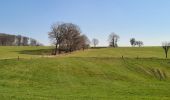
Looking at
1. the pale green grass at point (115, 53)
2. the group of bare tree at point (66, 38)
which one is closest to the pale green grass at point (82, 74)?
the pale green grass at point (115, 53)

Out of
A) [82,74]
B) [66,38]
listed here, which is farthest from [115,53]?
[82,74]

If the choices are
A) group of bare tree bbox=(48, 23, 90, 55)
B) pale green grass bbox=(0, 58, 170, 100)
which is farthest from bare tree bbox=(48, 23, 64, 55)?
pale green grass bbox=(0, 58, 170, 100)

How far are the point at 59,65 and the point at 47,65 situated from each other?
201cm

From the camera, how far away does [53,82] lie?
117 feet

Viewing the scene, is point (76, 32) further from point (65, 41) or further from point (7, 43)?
point (7, 43)

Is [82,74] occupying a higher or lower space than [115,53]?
lower

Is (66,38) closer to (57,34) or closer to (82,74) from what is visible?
(57,34)

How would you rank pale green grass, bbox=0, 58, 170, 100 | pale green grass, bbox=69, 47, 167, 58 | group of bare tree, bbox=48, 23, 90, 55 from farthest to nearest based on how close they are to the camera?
1. group of bare tree, bbox=48, 23, 90, 55
2. pale green grass, bbox=69, 47, 167, 58
3. pale green grass, bbox=0, 58, 170, 100

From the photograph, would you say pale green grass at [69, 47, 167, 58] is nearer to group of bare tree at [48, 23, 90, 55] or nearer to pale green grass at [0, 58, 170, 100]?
group of bare tree at [48, 23, 90, 55]

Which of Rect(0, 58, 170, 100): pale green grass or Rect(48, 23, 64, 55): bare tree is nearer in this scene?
Rect(0, 58, 170, 100): pale green grass

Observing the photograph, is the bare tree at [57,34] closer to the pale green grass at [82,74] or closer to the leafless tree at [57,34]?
the leafless tree at [57,34]

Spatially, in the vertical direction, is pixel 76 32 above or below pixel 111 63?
above

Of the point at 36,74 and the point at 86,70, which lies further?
the point at 86,70

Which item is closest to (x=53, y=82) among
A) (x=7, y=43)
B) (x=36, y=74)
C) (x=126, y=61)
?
(x=36, y=74)
